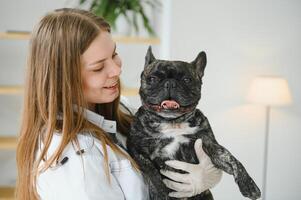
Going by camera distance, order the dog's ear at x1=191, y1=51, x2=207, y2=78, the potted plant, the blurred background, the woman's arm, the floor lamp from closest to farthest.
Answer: the woman's arm → the dog's ear at x1=191, y1=51, x2=207, y2=78 → the potted plant → the floor lamp → the blurred background

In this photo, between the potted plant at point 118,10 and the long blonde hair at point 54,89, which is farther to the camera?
the potted plant at point 118,10

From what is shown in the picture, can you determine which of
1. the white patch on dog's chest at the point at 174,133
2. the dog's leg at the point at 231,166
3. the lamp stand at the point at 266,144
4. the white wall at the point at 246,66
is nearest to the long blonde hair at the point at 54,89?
the white patch on dog's chest at the point at 174,133

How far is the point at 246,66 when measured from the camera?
3037 millimetres

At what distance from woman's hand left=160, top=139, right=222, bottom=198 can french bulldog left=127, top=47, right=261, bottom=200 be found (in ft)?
0.05

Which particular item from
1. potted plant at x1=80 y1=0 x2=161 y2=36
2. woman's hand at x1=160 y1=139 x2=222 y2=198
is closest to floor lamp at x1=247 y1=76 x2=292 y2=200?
potted plant at x1=80 y1=0 x2=161 y2=36

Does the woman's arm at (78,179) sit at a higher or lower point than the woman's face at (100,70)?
lower

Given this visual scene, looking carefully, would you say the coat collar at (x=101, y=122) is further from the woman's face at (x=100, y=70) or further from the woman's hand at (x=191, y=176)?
the woman's hand at (x=191, y=176)

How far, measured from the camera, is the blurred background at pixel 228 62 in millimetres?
2965

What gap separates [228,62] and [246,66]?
0.48ft

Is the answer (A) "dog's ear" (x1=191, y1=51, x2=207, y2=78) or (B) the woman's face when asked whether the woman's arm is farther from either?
(A) "dog's ear" (x1=191, y1=51, x2=207, y2=78)

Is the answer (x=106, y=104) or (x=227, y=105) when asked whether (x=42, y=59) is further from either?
(x=227, y=105)

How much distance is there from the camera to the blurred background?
2.96 metres

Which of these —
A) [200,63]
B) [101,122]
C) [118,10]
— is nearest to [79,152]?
[101,122]

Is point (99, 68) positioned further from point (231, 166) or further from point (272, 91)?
point (272, 91)
